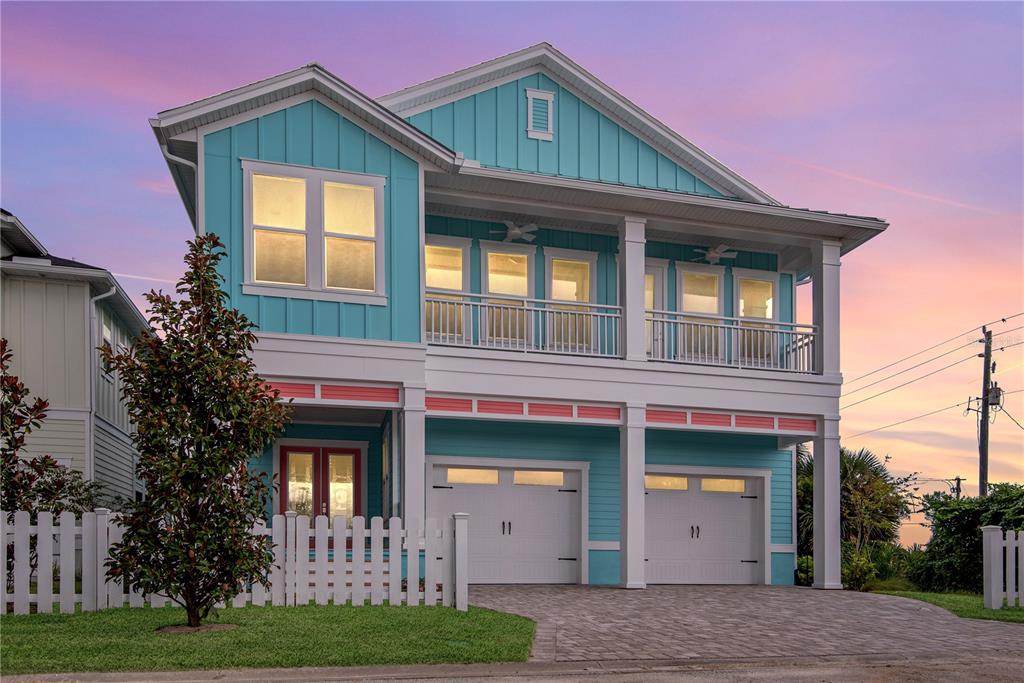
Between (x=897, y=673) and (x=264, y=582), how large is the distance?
6704mm

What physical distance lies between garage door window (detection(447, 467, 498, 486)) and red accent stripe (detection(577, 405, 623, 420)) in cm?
245

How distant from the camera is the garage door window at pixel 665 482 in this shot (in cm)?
2098

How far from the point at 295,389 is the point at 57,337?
7.11 m

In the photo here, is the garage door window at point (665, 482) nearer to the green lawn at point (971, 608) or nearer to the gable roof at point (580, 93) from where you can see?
the green lawn at point (971, 608)

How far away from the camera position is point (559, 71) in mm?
20469

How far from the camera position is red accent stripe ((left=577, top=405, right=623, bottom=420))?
18.4 meters

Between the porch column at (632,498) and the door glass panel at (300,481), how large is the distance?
19.0 ft

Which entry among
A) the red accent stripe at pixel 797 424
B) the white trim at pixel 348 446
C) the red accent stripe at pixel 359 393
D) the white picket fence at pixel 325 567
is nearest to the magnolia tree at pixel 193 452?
the white picket fence at pixel 325 567

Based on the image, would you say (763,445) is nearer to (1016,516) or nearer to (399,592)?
(1016,516)

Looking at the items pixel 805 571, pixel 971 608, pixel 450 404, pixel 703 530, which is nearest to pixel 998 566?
pixel 971 608

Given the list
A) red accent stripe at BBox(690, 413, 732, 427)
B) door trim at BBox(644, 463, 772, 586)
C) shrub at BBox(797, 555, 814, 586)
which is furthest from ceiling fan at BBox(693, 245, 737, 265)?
shrub at BBox(797, 555, 814, 586)

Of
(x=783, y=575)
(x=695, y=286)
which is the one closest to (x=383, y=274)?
(x=695, y=286)

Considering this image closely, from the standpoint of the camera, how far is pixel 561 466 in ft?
65.9

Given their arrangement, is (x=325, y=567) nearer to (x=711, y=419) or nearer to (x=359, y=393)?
(x=359, y=393)
